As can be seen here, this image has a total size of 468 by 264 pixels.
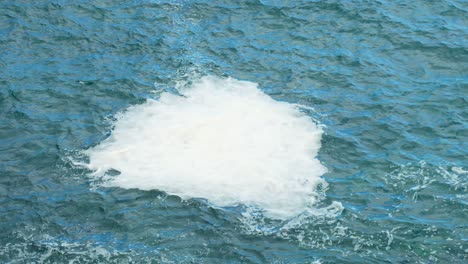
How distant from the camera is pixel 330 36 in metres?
29.7

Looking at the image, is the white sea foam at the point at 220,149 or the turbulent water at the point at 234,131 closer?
the turbulent water at the point at 234,131

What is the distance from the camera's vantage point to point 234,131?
83.9ft

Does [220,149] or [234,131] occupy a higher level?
[234,131]

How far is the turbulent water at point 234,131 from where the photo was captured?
20.9 m

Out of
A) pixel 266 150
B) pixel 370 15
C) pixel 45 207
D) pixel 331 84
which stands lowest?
pixel 45 207

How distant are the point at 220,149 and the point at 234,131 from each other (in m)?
1.18

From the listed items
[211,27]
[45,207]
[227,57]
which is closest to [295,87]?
[227,57]

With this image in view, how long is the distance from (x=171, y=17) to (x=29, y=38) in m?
5.93

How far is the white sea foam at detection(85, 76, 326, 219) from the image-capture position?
22.7m

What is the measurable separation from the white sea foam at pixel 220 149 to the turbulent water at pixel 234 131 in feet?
0.20

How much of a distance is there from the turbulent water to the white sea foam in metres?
0.06

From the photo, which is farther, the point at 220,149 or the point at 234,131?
the point at 234,131

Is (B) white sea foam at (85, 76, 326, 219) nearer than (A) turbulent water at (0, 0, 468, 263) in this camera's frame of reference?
No

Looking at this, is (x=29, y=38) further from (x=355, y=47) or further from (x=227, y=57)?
(x=355, y=47)
